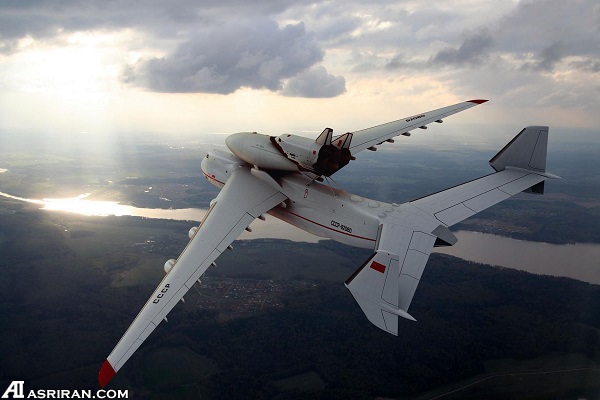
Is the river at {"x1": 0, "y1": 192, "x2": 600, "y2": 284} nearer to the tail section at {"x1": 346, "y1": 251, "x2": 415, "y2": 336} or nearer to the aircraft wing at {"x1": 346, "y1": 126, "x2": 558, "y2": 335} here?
the aircraft wing at {"x1": 346, "y1": 126, "x2": 558, "y2": 335}

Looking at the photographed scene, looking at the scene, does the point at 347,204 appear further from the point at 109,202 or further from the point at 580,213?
the point at 109,202

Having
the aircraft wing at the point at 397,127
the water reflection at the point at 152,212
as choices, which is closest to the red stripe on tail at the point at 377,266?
the aircraft wing at the point at 397,127

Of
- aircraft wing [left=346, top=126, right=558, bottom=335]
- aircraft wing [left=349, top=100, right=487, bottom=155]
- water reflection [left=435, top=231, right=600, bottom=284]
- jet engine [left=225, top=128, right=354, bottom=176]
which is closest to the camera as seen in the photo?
aircraft wing [left=346, top=126, right=558, bottom=335]

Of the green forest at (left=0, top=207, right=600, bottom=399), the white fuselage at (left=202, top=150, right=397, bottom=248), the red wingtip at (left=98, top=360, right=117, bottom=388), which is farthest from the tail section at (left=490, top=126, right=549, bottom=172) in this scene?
the red wingtip at (left=98, top=360, right=117, bottom=388)

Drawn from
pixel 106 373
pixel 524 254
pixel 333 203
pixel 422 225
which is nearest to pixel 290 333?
pixel 333 203

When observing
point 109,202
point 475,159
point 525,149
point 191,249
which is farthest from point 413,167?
point 191,249

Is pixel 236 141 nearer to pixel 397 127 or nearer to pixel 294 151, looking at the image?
pixel 294 151
